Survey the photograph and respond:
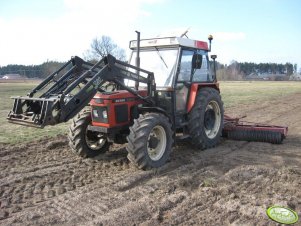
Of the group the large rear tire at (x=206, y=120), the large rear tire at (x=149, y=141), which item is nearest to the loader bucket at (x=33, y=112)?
the large rear tire at (x=149, y=141)

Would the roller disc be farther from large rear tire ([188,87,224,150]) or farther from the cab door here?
the cab door

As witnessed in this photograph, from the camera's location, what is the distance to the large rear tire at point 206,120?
7113mm

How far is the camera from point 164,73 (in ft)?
23.2

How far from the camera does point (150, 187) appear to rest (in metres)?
5.16

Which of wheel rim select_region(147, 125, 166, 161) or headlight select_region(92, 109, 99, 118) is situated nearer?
wheel rim select_region(147, 125, 166, 161)

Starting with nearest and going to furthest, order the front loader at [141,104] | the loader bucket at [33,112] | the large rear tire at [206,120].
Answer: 1. the loader bucket at [33,112]
2. the front loader at [141,104]
3. the large rear tire at [206,120]

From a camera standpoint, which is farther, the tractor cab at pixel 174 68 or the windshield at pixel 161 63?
the windshield at pixel 161 63

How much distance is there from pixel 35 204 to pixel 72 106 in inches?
Result: 65.9

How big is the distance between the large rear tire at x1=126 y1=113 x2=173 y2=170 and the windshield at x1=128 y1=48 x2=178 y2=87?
1072 millimetres

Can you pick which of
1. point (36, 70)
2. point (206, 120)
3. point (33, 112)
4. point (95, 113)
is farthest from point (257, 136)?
point (36, 70)

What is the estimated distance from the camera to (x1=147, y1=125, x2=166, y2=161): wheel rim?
6160 mm

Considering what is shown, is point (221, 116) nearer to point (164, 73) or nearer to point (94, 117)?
point (164, 73)

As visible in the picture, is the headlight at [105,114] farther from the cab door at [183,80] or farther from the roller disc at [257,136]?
the roller disc at [257,136]

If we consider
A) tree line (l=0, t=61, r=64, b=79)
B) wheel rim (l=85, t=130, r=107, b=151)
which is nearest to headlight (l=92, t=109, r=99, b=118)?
wheel rim (l=85, t=130, r=107, b=151)
